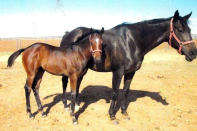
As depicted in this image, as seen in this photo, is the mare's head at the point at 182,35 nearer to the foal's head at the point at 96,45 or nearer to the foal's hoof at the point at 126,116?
the foal's head at the point at 96,45

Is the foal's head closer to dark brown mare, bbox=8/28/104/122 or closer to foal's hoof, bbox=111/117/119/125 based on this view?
dark brown mare, bbox=8/28/104/122

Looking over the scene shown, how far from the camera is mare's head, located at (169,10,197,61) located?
4.96 metres

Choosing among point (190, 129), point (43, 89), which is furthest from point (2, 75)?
point (190, 129)

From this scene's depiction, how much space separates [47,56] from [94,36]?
137 cm

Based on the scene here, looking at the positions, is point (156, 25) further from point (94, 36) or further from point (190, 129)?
point (190, 129)

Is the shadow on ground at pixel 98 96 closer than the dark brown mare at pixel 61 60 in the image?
No

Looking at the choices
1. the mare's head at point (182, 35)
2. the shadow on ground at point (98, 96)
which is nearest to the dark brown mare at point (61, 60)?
the shadow on ground at point (98, 96)

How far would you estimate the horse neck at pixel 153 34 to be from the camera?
17.1 ft

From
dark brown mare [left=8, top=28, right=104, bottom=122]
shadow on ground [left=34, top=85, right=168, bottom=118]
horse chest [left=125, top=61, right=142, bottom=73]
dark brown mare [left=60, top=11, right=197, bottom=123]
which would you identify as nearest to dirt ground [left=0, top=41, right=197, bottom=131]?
shadow on ground [left=34, top=85, right=168, bottom=118]

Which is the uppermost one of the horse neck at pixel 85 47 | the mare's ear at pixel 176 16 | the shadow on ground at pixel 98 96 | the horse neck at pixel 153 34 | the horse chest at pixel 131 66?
the mare's ear at pixel 176 16

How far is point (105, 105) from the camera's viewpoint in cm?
627

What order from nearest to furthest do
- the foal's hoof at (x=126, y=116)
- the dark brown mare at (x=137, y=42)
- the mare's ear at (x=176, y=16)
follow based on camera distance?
1. the mare's ear at (x=176, y=16)
2. the dark brown mare at (x=137, y=42)
3. the foal's hoof at (x=126, y=116)

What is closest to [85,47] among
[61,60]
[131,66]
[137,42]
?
[61,60]

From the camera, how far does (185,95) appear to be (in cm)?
706
